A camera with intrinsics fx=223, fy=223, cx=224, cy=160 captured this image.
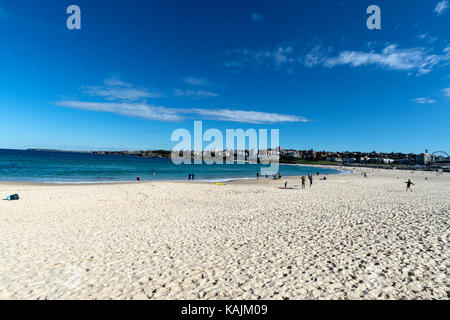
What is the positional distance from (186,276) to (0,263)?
212 inches

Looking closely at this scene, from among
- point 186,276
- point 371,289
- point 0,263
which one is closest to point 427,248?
point 371,289

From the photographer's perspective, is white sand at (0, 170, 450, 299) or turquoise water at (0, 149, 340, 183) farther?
turquoise water at (0, 149, 340, 183)

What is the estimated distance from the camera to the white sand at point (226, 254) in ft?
16.1

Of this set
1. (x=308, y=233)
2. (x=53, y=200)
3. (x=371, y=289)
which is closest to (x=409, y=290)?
(x=371, y=289)

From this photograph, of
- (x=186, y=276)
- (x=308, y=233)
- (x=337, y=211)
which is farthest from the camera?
(x=337, y=211)

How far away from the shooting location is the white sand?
4898 mm

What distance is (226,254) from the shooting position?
6812mm

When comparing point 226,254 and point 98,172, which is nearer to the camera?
point 226,254

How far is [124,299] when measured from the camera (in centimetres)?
467

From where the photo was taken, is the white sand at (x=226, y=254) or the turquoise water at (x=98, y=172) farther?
the turquoise water at (x=98, y=172)

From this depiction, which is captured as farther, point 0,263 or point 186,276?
point 0,263
